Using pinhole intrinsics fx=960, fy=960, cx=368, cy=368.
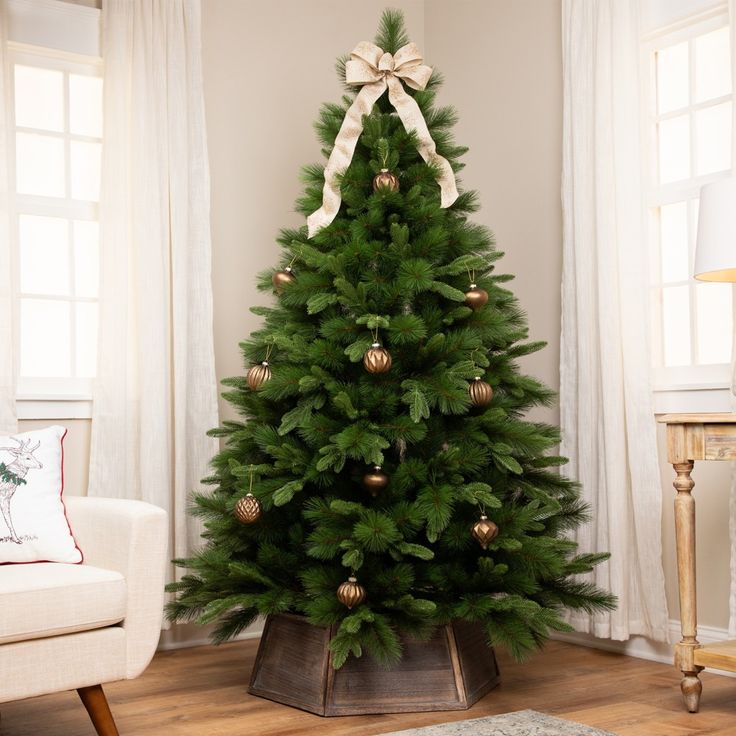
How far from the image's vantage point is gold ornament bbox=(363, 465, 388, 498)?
2.54 metres

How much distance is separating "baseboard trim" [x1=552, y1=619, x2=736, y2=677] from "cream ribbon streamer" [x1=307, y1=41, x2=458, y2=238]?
152 centimetres

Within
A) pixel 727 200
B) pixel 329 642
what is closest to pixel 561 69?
pixel 727 200

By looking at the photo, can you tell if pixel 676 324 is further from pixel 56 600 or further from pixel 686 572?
pixel 56 600

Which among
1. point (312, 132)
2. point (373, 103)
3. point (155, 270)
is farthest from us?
point (312, 132)

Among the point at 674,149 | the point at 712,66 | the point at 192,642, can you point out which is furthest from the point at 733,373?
the point at 192,642

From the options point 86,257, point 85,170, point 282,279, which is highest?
point 85,170

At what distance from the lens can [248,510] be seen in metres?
2.56

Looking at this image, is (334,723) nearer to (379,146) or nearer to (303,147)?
(379,146)

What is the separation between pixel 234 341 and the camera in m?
3.63

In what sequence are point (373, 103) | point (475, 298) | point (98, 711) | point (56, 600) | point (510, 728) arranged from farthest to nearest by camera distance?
point (373, 103) < point (475, 298) < point (510, 728) < point (98, 711) < point (56, 600)

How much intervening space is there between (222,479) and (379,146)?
3.50 feet

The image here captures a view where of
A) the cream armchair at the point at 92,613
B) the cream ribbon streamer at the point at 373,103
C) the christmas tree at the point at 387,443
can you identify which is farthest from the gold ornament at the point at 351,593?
the cream ribbon streamer at the point at 373,103

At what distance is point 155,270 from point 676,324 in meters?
1.77

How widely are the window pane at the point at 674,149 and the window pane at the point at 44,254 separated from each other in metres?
2.07
